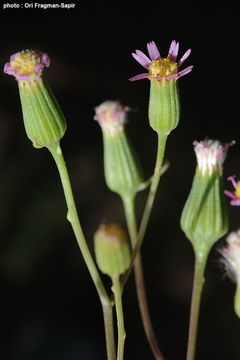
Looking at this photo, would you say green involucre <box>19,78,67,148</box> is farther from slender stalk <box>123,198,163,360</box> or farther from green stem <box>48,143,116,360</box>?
slender stalk <box>123,198,163,360</box>

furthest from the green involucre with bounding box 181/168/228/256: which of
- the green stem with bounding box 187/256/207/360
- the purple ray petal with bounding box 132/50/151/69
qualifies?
the purple ray petal with bounding box 132/50/151/69

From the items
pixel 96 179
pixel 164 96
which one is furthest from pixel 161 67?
pixel 96 179

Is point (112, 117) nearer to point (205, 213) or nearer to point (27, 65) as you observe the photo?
point (27, 65)

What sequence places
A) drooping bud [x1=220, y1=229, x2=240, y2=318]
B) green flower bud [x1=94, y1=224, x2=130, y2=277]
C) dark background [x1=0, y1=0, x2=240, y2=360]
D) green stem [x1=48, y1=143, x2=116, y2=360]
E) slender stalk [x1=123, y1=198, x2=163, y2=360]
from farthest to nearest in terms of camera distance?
dark background [x1=0, y1=0, x2=240, y2=360]
slender stalk [x1=123, y1=198, x2=163, y2=360]
drooping bud [x1=220, y1=229, x2=240, y2=318]
green stem [x1=48, y1=143, x2=116, y2=360]
green flower bud [x1=94, y1=224, x2=130, y2=277]

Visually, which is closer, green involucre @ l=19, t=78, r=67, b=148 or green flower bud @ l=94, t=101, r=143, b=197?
green involucre @ l=19, t=78, r=67, b=148

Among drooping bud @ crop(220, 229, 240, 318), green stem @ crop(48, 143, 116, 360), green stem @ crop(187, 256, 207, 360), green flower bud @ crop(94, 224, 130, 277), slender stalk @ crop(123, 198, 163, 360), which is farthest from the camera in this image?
slender stalk @ crop(123, 198, 163, 360)

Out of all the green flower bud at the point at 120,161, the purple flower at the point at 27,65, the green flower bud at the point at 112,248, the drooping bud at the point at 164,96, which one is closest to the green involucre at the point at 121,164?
the green flower bud at the point at 120,161
